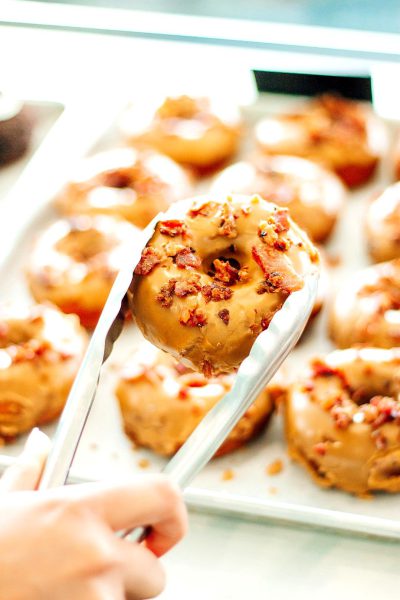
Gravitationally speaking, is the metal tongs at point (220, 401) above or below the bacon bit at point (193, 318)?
below

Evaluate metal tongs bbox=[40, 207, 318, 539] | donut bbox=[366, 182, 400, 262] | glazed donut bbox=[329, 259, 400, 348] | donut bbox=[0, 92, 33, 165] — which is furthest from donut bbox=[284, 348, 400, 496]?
donut bbox=[0, 92, 33, 165]

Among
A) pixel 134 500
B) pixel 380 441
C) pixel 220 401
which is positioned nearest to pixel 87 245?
pixel 380 441

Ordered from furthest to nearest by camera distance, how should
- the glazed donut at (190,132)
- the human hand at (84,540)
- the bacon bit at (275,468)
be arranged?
1. the glazed donut at (190,132)
2. the bacon bit at (275,468)
3. the human hand at (84,540)

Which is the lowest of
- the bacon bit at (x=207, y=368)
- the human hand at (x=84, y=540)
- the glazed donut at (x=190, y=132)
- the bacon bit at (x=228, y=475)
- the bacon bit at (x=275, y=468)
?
the bacon bit at (x=275, y=468)

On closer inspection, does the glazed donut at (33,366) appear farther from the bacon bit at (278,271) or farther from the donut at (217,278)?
the bacon bit at (278,271)

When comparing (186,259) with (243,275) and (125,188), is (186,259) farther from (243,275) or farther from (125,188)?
(125,188)

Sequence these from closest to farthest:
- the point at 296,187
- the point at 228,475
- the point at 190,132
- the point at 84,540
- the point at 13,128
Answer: the point at 84,540 → the point at 228,475 → the point at 296,187 → the point at 13,128 → the point at 190,132

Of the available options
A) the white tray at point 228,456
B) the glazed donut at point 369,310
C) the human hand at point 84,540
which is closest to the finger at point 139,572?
the human hand at point 84,540
